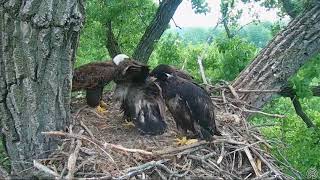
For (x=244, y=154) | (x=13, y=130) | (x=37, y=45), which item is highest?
(x=37, y=45)

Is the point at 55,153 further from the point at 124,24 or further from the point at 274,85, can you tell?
the point at 124,24

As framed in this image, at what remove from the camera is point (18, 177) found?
3.64 m

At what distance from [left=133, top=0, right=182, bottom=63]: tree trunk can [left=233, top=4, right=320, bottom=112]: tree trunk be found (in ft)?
10.4

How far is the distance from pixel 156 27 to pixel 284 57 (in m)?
3.46

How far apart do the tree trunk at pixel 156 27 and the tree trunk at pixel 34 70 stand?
4891 mm

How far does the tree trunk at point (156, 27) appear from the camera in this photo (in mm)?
9117

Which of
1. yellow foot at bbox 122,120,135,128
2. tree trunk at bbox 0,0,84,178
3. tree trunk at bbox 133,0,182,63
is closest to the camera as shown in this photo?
tree trunk at bbox 0,0,84,178

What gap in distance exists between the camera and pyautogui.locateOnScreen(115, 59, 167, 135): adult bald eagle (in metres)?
5.11

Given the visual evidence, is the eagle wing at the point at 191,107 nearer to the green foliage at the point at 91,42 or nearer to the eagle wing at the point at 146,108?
the eagle wing at the point at 146,108

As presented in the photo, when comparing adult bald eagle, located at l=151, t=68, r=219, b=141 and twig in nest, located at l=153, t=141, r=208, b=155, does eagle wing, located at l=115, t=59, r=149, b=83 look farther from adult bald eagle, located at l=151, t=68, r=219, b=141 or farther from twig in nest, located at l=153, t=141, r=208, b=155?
twig in nest, located at l=153, t=141, r=208, b=155

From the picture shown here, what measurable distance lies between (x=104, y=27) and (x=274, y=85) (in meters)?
5.24

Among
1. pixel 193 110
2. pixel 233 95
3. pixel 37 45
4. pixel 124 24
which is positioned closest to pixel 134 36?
pixel 124 24

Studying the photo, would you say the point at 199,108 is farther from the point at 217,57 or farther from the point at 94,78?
the point at 217,57

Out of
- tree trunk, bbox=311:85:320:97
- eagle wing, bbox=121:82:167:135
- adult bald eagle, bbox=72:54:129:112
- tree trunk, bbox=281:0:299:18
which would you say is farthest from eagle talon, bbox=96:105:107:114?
tree trunk, bbox=311:85:320:97
